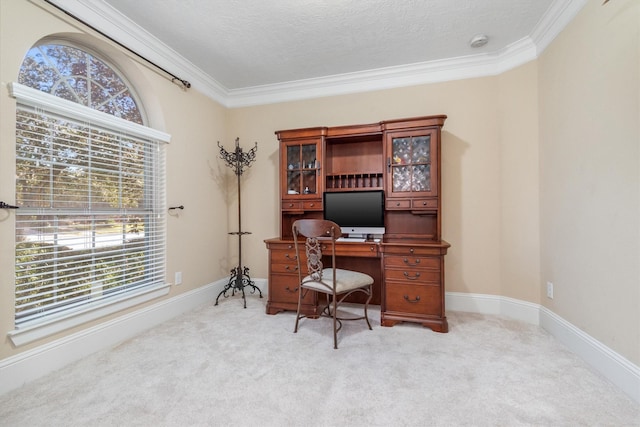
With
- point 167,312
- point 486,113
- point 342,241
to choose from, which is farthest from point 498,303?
point 167,312

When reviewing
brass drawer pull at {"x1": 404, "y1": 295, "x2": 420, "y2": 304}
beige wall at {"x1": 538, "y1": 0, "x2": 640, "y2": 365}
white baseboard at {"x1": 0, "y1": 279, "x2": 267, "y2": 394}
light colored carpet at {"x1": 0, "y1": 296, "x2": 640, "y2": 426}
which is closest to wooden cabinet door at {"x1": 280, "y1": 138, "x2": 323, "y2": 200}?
brass drawer pull at {"x1": 404, "y1": 295, "x2": 420, "y2": 304}

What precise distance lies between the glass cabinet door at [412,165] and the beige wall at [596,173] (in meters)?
0.94

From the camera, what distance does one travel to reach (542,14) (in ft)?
7.32

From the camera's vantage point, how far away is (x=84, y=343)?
2.03m

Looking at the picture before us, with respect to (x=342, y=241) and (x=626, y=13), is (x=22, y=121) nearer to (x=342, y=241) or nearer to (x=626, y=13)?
(x=342, y=241)

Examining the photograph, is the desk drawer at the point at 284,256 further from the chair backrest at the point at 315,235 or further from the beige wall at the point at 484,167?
the beige wall at the point at 484,167

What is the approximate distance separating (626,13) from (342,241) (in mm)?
2347

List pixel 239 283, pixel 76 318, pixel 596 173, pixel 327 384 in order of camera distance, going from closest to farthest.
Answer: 1. pixel 327 384
2. pixel 596 173
3. pixel 76 318
4. pixel 239 283

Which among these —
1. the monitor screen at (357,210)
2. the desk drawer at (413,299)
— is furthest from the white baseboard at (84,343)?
the desk drawer at (413,299)

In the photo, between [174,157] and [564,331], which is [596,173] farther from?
[174,157]

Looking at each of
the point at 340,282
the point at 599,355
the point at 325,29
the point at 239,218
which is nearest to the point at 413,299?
the point at 340,282

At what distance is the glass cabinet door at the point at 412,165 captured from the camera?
8.95 ft

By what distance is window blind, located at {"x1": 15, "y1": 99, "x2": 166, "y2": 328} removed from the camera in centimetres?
180

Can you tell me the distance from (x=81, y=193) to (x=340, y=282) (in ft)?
Result: 6.93
